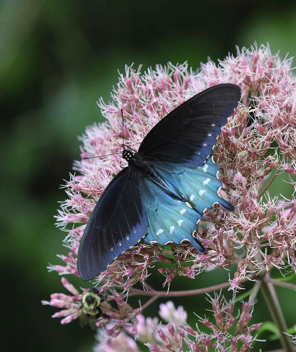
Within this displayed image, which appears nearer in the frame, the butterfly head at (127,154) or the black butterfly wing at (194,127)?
the black butterfly wing at (194,127)

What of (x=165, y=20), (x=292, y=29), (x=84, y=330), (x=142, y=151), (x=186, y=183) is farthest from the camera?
(x=165, y=20)

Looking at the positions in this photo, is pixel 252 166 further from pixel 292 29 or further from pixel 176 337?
pixel 292 29

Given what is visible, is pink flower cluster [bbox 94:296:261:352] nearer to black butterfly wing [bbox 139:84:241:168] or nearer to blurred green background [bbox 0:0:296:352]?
black butterfly wing [bbox 139:84:241:168]

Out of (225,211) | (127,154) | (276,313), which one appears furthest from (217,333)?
(127,154)

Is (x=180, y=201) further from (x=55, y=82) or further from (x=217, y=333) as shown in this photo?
(x=55, y=82)

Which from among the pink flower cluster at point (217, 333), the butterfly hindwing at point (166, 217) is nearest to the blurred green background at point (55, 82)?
the pink flower cluster at point (217, 333)

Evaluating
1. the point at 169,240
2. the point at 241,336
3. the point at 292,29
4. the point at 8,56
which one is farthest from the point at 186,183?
the point at 8,56

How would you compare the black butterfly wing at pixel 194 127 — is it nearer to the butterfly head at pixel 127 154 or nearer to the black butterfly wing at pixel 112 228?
Result: the butterfly head at pixel 127 154
